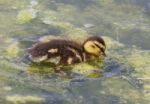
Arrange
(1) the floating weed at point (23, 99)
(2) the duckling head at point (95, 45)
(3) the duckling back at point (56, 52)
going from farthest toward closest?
1. (2) the duckling head at point (95, 45)
2. (3) the duckling back at point (56, 52)
3. (1) the floating weed at point (23, 99)

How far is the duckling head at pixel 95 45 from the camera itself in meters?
3.75

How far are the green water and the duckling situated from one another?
0.20ft

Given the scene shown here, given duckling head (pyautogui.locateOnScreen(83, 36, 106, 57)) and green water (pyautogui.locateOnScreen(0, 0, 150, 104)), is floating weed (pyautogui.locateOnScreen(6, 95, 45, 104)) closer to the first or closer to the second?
green water (pyautogui.locateOnScreen(0, 0, 150, 104))

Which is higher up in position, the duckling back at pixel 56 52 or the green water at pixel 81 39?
the duckling back at pixel 56 52

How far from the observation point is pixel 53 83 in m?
3.40

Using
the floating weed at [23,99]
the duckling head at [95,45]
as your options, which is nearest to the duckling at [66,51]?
the duckling head at [95,45]

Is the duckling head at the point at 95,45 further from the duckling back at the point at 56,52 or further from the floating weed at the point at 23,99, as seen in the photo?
the floating weed at the point at 23,99

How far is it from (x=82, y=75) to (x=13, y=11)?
4.05 ft

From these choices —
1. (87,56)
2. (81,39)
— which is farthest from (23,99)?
(81,39)

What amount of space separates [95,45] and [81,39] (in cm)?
16

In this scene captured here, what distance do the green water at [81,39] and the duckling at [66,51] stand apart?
6 cm

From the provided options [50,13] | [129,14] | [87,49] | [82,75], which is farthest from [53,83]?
[129,14]

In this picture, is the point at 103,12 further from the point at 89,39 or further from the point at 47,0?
the point at 89,39

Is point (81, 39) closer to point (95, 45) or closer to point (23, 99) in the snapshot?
point (95, 45)
